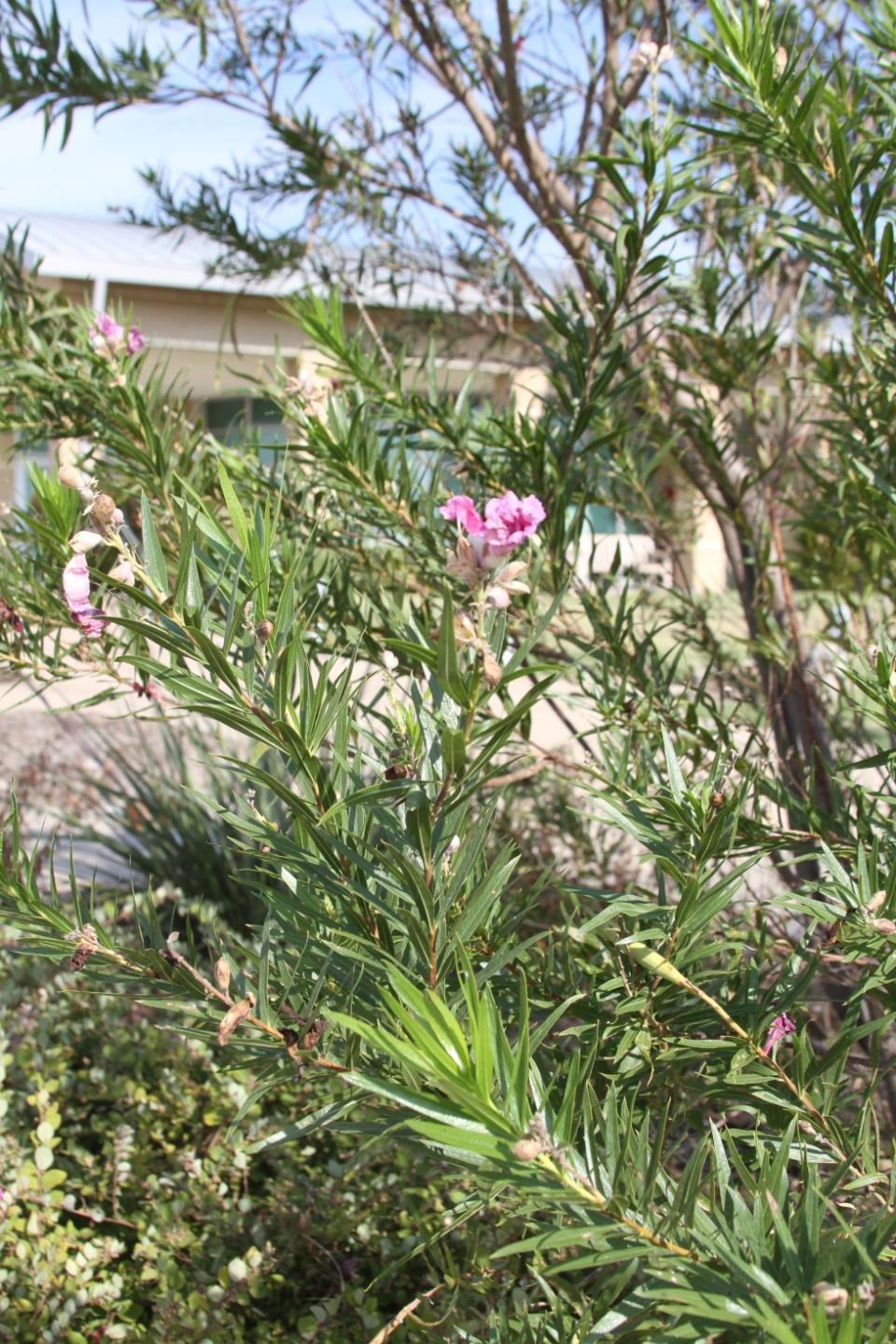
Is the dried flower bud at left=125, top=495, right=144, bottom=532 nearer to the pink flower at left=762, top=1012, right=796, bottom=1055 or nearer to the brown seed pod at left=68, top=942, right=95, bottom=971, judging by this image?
the brown seed pod at left=68, top=942, right=95, bottom=971

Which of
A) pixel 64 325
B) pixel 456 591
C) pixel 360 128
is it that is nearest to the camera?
pixel 456 591

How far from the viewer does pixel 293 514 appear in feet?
5.54

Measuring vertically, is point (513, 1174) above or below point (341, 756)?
below

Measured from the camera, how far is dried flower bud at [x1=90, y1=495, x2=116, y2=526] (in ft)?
2.36

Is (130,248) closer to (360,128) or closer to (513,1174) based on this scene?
(360,128)

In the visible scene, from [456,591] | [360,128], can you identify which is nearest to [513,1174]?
[456,591]

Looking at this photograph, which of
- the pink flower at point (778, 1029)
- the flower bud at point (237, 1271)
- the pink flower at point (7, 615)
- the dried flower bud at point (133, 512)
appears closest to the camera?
the pink flower at point (778, 1029)

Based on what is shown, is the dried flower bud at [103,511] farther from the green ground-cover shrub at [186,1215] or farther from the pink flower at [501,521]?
the green ground-cover shrub at [186,1215]

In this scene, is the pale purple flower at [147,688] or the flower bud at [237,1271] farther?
the flower bud at [237,1271]

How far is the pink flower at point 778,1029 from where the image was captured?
958 millimetres

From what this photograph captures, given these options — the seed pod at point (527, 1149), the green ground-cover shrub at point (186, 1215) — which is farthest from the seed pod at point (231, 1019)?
the green ground-cover shrub at point (186, 1215)

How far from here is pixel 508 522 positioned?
77cm

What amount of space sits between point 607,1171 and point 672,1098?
429 mm

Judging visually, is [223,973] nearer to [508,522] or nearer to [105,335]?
[508,522]
